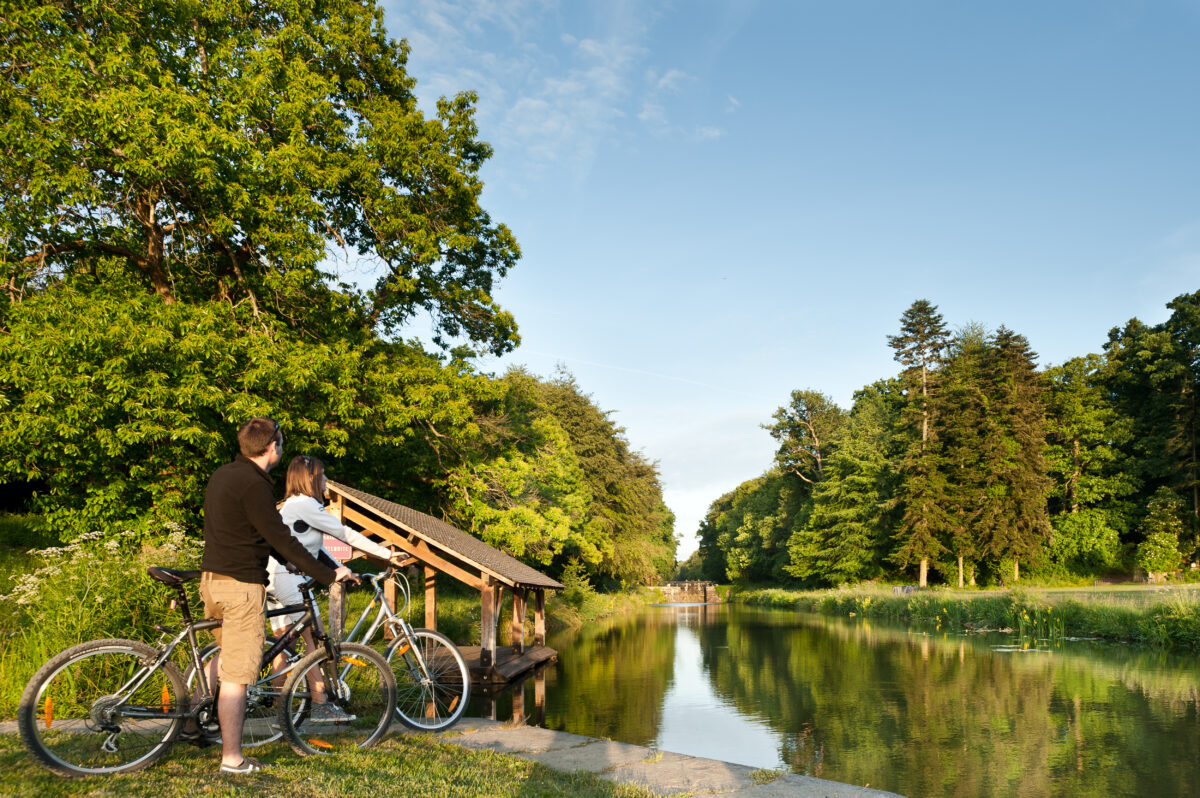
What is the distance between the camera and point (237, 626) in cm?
439

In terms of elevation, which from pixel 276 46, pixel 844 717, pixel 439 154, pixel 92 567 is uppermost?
pixel 276 46

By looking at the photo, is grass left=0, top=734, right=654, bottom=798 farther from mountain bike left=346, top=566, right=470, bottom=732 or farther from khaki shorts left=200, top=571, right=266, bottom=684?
A: khaki shorts left=200, top=571, right=266, bottom=684

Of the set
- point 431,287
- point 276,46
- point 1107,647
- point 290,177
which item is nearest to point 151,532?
point 290,177

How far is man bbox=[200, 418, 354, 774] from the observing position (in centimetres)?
431

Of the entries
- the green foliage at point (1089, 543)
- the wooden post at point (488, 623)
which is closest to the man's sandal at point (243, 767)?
the wooden post at point (488, 623)

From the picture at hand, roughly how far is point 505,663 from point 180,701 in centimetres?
1123

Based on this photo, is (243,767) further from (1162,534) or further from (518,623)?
(1162,534)

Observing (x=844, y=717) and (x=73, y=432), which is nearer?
(x=844, y=717)

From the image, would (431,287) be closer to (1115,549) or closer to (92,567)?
(92,567)

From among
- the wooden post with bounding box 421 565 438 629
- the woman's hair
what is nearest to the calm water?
the wooden post with bounding box 421 565 438 629

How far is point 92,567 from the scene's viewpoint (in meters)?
8.83

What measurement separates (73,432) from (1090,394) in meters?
57.6

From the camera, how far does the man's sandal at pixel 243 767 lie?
4238mm

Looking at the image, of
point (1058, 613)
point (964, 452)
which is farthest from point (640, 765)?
point (964, 452)
